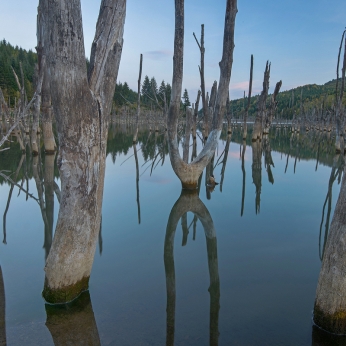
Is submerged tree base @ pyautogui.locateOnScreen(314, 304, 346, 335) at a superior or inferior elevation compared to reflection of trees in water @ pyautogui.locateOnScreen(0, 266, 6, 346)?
superior

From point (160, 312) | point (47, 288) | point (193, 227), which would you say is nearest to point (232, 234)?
point (193, 227)

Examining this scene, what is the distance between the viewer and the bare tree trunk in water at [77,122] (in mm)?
2633

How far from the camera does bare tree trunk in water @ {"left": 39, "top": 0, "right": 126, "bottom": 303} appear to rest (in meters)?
2.63

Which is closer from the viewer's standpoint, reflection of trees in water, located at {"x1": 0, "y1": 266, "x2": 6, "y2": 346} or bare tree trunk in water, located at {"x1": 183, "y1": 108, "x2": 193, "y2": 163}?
reflection of trees in water, located at {"x1": 0, "y1": 266, "x2": 6, "y2": 346}

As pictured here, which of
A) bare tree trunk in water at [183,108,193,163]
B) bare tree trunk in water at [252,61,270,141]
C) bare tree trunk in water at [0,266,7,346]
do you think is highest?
bare tree trunk in water at [252,61,270,141]

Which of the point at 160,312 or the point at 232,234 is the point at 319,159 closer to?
the point at 232,234

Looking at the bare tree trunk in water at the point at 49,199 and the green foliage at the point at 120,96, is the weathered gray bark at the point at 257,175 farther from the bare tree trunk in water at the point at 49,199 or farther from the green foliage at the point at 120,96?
the green foliage at the point at 120,96

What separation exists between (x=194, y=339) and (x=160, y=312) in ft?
1.50

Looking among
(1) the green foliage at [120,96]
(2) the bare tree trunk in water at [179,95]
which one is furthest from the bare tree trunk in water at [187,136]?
(1) the green foliage at [120,96]

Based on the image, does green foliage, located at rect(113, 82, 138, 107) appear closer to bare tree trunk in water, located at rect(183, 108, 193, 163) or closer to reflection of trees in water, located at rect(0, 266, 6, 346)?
bare tree trunk in water, located at rect(183, 108, 193, 163)

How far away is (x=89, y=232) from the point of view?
2947 millimetres

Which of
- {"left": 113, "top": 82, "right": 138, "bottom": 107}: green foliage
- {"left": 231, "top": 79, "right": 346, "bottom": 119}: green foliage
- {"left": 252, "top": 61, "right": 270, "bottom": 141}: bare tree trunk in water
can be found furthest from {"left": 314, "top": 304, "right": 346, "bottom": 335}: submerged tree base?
{"left": 113, "top": 82, "right": 138, "bottom": 107}: green foliage

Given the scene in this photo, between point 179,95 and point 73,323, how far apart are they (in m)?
4.98

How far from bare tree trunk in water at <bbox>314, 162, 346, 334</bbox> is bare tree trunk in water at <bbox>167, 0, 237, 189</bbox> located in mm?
4549
